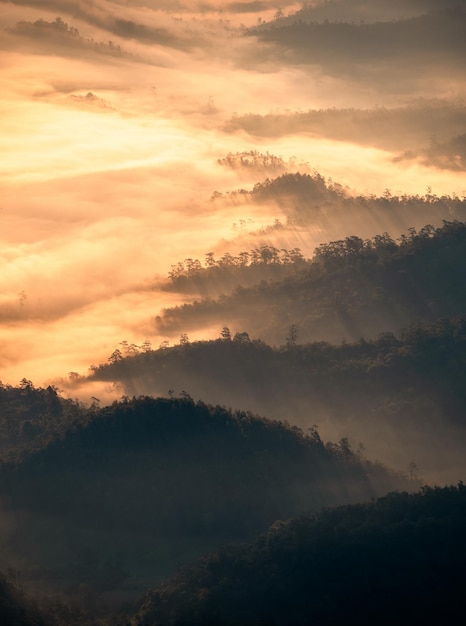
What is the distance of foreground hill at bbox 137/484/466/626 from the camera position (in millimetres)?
161750

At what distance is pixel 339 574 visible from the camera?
548 feet

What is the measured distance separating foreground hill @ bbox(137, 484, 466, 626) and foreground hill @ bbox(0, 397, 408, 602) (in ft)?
37.4

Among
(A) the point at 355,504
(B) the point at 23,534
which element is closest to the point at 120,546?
(B) the point at 23,534

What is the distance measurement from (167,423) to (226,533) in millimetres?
14415

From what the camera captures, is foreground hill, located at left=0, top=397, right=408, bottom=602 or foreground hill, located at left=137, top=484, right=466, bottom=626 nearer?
foreground hill, located at left=137, top=484, right=466, bottom=626

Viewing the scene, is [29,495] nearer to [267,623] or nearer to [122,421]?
[122,421]

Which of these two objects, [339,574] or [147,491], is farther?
[147,491]

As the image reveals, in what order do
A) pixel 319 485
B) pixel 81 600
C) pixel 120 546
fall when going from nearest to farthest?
pixel 81 600
pixel 120 546
pixel 319 485

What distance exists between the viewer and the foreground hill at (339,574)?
162 meters

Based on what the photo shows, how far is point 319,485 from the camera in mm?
196125

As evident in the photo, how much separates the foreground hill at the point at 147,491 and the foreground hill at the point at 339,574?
11.4 meters

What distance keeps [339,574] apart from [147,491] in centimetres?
2921

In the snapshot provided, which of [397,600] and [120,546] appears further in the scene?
[120,546]

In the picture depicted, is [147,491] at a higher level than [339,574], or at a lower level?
higher
